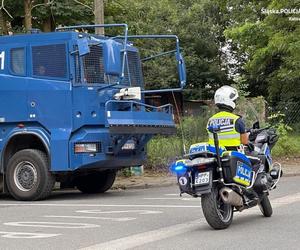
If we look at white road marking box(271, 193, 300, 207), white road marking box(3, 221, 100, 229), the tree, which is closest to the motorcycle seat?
white road marking box(271, 193, 300, 207)

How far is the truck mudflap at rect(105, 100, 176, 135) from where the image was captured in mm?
11867

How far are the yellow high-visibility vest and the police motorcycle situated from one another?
15 centimetres

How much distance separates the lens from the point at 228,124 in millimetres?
8320

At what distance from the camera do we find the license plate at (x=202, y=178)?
784 cm

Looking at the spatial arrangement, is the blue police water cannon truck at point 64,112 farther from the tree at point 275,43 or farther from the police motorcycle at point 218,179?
the tree at point 275,43

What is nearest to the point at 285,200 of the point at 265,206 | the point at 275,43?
the point at 265,206

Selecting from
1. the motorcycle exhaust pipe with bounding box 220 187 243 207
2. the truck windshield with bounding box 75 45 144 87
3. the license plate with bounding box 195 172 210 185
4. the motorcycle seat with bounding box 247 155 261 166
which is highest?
the truck windshield with bounding box 75 45 144 87

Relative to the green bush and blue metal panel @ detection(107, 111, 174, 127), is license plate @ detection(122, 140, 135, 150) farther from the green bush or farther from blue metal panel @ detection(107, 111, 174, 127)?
the green bush

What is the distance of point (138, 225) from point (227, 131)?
5.96ft

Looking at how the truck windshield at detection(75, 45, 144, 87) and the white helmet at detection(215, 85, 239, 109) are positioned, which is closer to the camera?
the white helmet at detection(215, 85, 239, 109)

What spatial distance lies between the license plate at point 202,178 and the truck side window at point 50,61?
5150 millimetres

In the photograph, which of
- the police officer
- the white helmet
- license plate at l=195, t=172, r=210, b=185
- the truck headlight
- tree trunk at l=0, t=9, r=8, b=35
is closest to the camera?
license plate at l=195, t=172, r=210, b=185

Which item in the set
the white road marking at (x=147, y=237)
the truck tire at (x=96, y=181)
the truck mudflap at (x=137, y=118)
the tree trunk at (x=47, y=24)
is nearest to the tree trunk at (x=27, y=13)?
the tree trunk at (x=47, y=24)

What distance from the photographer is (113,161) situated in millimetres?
12391
